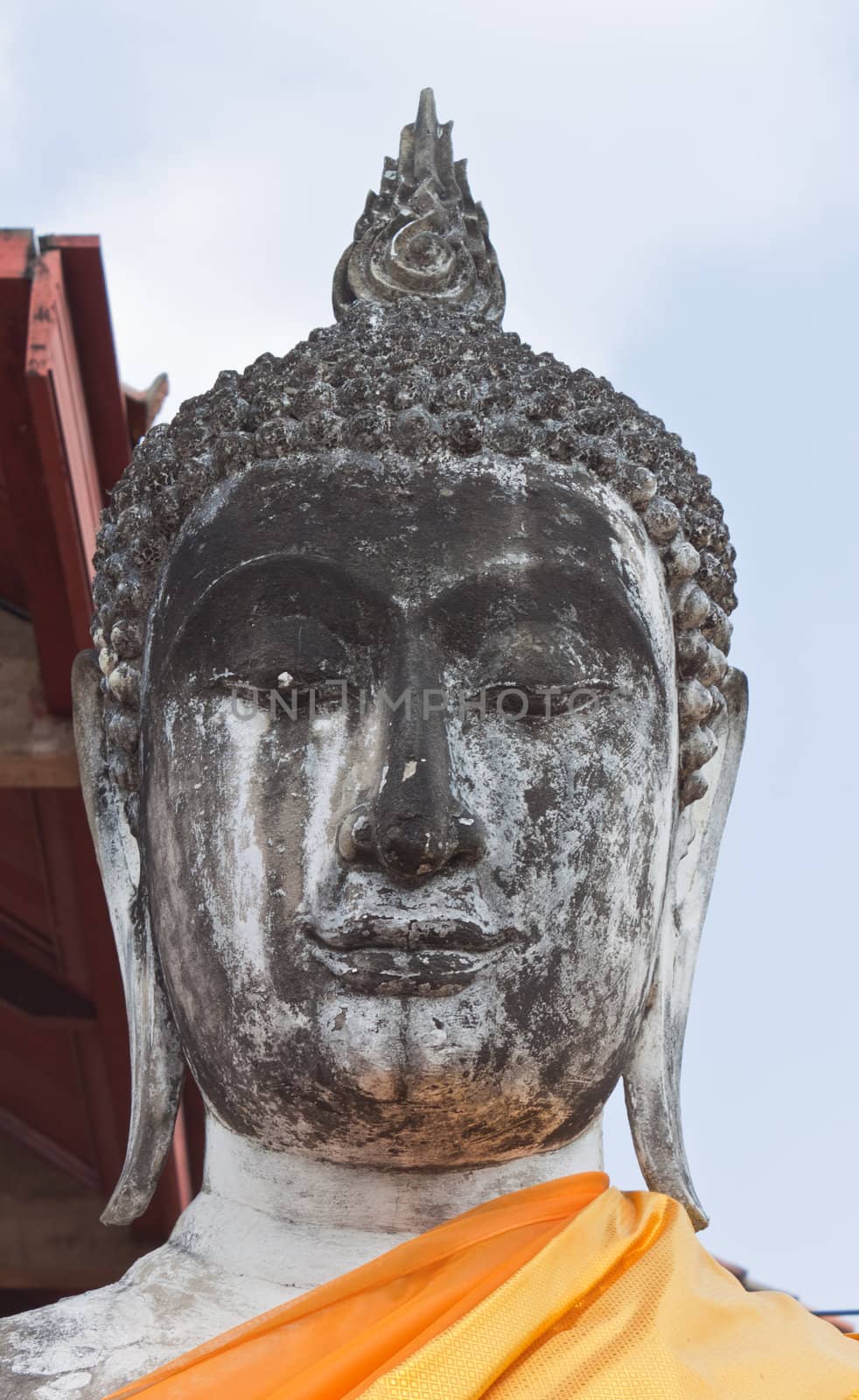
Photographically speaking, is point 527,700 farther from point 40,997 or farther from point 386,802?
point 40,997

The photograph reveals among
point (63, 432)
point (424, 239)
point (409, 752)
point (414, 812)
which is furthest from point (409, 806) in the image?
point (63, 432)

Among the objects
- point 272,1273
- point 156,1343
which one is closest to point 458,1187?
point 272,1273

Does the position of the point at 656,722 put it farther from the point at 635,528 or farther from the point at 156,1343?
the point at 156,1343

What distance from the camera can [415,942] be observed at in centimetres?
311

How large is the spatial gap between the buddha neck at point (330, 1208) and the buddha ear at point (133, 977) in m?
0.35

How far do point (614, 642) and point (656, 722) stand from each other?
19 cm

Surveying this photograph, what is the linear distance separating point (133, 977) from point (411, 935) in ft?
3.25

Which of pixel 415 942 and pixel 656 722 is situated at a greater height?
pixel 656 722

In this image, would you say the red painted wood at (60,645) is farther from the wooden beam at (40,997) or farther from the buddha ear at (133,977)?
the buddha ear at (133,977)

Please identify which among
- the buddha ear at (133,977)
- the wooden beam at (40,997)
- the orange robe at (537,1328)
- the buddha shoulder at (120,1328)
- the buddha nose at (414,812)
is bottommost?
the wooden beam at (40,997)

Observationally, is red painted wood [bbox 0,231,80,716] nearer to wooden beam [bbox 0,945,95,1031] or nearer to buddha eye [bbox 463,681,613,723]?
wooden beam [bbox 0,945,95,1031]

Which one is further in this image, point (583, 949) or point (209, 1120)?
point (209, 1120)

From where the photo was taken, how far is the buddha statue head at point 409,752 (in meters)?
3.16

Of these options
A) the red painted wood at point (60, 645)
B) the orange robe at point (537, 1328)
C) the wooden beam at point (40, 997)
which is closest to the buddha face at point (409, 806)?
the orange robe at point (537, 1328)
